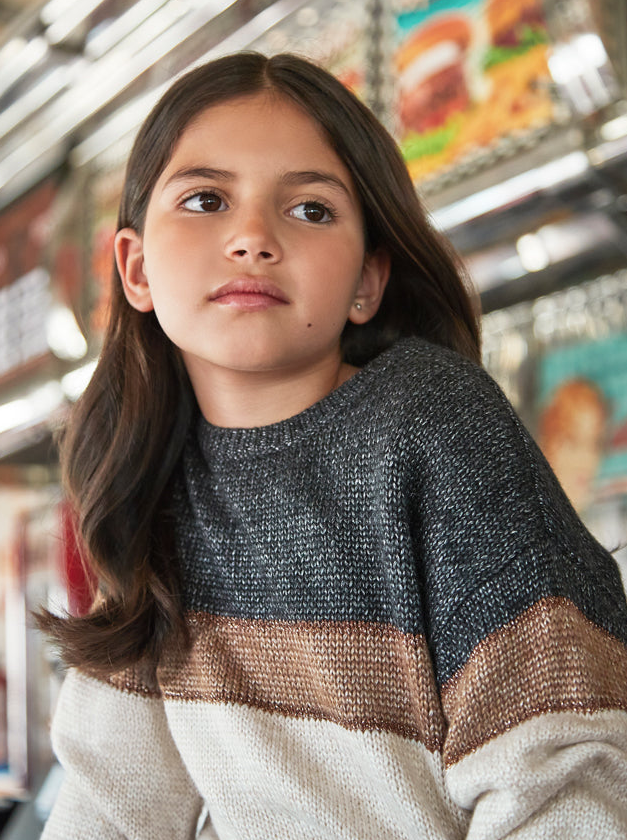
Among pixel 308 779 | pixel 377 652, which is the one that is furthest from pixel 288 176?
pixel 308 779

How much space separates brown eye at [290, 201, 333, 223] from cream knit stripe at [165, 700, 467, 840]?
0.52 m

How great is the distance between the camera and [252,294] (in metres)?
0.97

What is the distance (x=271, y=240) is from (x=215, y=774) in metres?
0.57

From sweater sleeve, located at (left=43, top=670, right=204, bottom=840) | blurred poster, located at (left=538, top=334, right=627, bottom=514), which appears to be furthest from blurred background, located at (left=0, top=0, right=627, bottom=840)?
sweater sleeve, located at (left=43, top=670, right=204, bottom=840)

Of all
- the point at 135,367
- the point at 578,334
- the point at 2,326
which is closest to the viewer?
the point at 135,367

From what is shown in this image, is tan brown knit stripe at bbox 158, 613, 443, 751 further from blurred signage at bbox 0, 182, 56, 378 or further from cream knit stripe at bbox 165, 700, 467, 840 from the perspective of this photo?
blurred signage at bbox 0, 182, 56, 378

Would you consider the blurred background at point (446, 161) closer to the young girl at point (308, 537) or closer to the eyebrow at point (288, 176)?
the young girl at point (308, 537)

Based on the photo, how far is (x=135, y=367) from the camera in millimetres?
Answer: 1230

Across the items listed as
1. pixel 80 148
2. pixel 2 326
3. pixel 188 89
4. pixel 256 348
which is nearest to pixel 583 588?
pixel 256 348

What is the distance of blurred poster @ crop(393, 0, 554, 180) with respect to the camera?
154 cm

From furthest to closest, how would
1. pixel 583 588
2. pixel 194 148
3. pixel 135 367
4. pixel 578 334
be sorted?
pixel 578 334, pixel 135 367, pixel 194 148, pixel 583 588

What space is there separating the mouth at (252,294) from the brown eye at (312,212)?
0.33 ft

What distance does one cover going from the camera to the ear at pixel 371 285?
45.7 inches

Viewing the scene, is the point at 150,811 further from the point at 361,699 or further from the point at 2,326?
the point at 2,326
